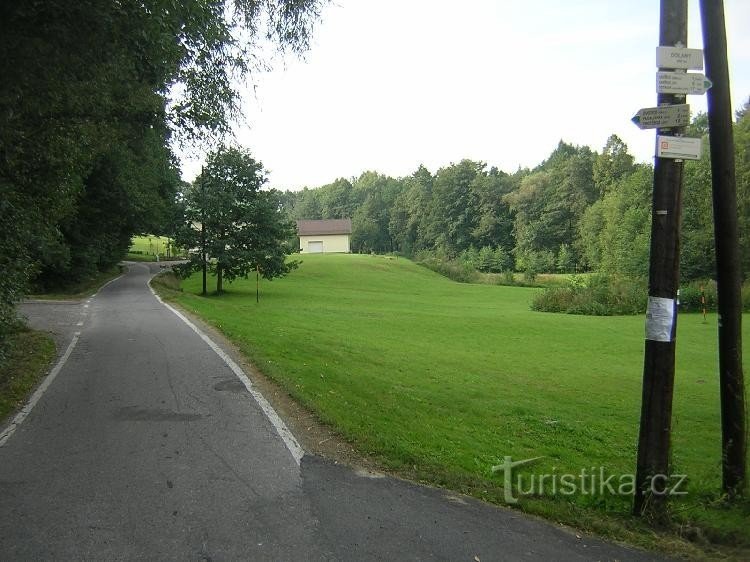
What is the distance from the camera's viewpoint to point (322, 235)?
330 feet

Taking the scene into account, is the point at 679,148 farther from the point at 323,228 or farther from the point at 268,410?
the point at 323,228

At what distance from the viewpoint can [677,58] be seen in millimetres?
5086

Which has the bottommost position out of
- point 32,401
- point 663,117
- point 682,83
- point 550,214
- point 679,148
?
point 32,401

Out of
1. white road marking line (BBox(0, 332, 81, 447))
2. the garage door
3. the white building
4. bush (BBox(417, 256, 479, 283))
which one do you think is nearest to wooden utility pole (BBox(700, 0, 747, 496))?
white road marking line (BBox(0, 332, 81, 447))

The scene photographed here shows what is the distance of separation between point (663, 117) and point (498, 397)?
7.34 metres

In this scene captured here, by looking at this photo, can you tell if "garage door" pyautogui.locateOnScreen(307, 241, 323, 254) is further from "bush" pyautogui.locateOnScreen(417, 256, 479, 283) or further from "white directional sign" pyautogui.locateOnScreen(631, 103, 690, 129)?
"white directional sign" pyautogui.locateOnScreen(631, 103, 690, 129)

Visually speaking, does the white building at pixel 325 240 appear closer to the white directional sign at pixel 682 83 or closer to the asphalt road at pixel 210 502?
the asphalt road at pixel 210 502

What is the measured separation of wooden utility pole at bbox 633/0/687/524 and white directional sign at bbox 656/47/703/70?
9cm

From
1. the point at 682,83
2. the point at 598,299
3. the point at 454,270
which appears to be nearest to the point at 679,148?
the point at 682,83

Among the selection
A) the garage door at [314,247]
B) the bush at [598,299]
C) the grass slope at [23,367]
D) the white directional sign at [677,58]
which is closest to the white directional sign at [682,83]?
the white directional sign at [677,58]

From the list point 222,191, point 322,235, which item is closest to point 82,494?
point 222,191

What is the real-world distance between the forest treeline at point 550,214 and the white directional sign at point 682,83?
45896 mm

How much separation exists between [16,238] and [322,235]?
9104 cm

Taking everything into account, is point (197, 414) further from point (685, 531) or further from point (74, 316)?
point (74, 316)
